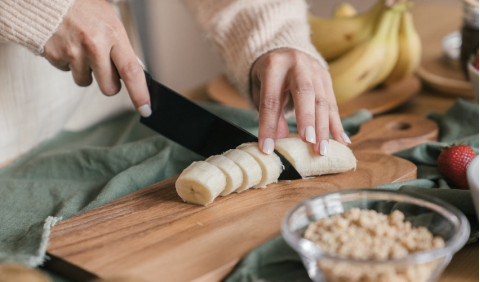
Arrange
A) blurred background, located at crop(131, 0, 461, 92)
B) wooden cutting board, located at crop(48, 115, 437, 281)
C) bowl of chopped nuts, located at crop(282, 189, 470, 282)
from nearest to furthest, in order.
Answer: bowl of chopped nuts, located at crop(282, 189, 470, 282), wooden cutting board, located at crop(48, 115, 437, 281), blurred background, located at crop(131, 0, 461, 92)

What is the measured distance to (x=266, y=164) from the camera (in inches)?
45.4

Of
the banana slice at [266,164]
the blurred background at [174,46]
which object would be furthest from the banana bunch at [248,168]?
the blurred background at [174,46]

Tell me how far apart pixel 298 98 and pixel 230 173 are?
0.67 ft

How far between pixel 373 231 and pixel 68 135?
3.13ft

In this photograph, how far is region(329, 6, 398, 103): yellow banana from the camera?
5.36 ft

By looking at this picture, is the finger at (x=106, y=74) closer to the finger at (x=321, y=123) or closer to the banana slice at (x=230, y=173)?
the banana slice at (x=230, y=173)


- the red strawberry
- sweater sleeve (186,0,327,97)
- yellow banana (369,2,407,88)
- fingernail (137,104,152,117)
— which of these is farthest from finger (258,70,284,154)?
yellow banana (369,2,407,88)

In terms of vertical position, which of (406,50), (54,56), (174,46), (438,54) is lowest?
(174,46)

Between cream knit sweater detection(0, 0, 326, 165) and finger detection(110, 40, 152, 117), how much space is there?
28 cm

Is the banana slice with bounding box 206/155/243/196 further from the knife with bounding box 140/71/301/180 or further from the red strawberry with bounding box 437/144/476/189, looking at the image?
the red strawberry with bounding box 437/144/476/189

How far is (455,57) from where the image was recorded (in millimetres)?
1900

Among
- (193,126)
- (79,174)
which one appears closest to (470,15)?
(193,126)

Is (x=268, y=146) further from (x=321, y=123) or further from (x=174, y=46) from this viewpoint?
(x=174, y=46)

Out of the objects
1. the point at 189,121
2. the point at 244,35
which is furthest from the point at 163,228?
the point at 244,35
